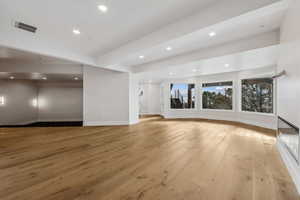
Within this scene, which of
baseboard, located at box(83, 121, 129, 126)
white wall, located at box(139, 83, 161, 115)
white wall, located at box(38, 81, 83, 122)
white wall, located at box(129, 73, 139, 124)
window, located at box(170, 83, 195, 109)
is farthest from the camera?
white wall, located at box(139, 83, 161, 115)

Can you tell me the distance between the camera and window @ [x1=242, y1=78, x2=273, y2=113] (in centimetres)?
595

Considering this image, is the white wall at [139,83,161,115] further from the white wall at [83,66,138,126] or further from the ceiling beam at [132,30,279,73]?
the ceiling beam at [132,30,279,73]

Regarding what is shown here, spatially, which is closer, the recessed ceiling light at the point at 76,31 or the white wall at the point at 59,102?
the recessed ceiling light at the point at 76,31

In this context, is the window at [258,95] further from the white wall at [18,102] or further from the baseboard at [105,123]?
the white wall at [18,102]

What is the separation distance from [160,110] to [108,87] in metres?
5.39

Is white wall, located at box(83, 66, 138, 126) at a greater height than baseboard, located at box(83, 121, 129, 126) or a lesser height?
greater

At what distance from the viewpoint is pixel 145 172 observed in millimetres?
2201

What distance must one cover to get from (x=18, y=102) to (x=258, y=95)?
12808 mm

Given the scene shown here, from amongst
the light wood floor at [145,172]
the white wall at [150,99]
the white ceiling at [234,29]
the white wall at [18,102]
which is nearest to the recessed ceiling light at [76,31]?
the white ceiling at [234,29]

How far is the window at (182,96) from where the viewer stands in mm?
9023

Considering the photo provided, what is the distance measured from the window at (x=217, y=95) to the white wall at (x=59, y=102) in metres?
8.14

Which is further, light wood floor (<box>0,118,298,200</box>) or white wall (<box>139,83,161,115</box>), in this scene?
white wall (<box>139,83,161,115</box>)

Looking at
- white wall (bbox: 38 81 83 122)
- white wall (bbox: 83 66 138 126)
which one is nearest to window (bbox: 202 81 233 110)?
white wall (bbox: 83 66 138 126)

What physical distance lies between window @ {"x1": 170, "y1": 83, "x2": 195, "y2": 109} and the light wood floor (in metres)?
5.63
